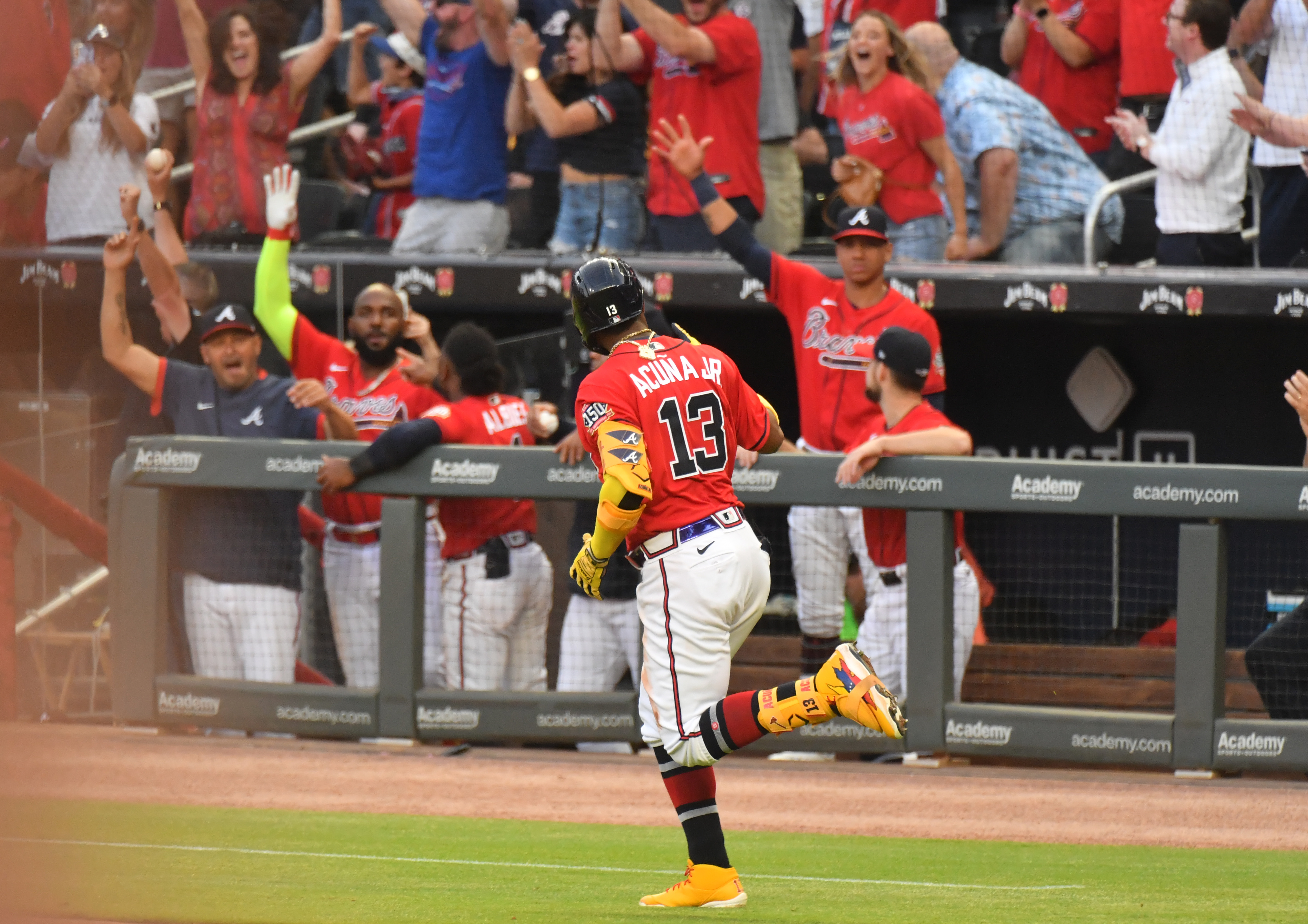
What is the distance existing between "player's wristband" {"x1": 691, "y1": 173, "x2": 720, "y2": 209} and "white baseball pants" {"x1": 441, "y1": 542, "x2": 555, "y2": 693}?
5.97 ft

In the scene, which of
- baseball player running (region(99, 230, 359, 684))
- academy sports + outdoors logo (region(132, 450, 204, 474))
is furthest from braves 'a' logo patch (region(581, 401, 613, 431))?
academy sports + outdoors logo (region(132, 450, 204, 474))

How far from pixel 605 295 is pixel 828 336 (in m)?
2.76

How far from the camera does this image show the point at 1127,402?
8.84 metres

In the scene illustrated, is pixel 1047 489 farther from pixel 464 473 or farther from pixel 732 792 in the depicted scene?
pixel 464 473

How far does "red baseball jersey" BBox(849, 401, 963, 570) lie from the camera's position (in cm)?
734

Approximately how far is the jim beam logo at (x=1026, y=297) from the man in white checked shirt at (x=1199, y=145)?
70 cm

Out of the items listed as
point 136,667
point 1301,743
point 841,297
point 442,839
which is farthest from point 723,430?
point 136,667

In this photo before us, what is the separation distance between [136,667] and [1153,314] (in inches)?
→ 200

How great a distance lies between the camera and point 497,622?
7.83 meters

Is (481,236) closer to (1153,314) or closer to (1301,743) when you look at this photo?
(1153,314)

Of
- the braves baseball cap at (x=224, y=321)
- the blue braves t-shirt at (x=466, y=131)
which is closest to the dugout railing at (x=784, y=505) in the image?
the braves baseball cap at (x=224, y=321)

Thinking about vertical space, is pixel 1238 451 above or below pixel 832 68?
below

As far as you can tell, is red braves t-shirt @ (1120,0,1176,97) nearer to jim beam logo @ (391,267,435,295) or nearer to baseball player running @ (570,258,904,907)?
jim beam logo @ (391,267,435,295)

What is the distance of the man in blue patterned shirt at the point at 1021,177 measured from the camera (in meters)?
8.32
